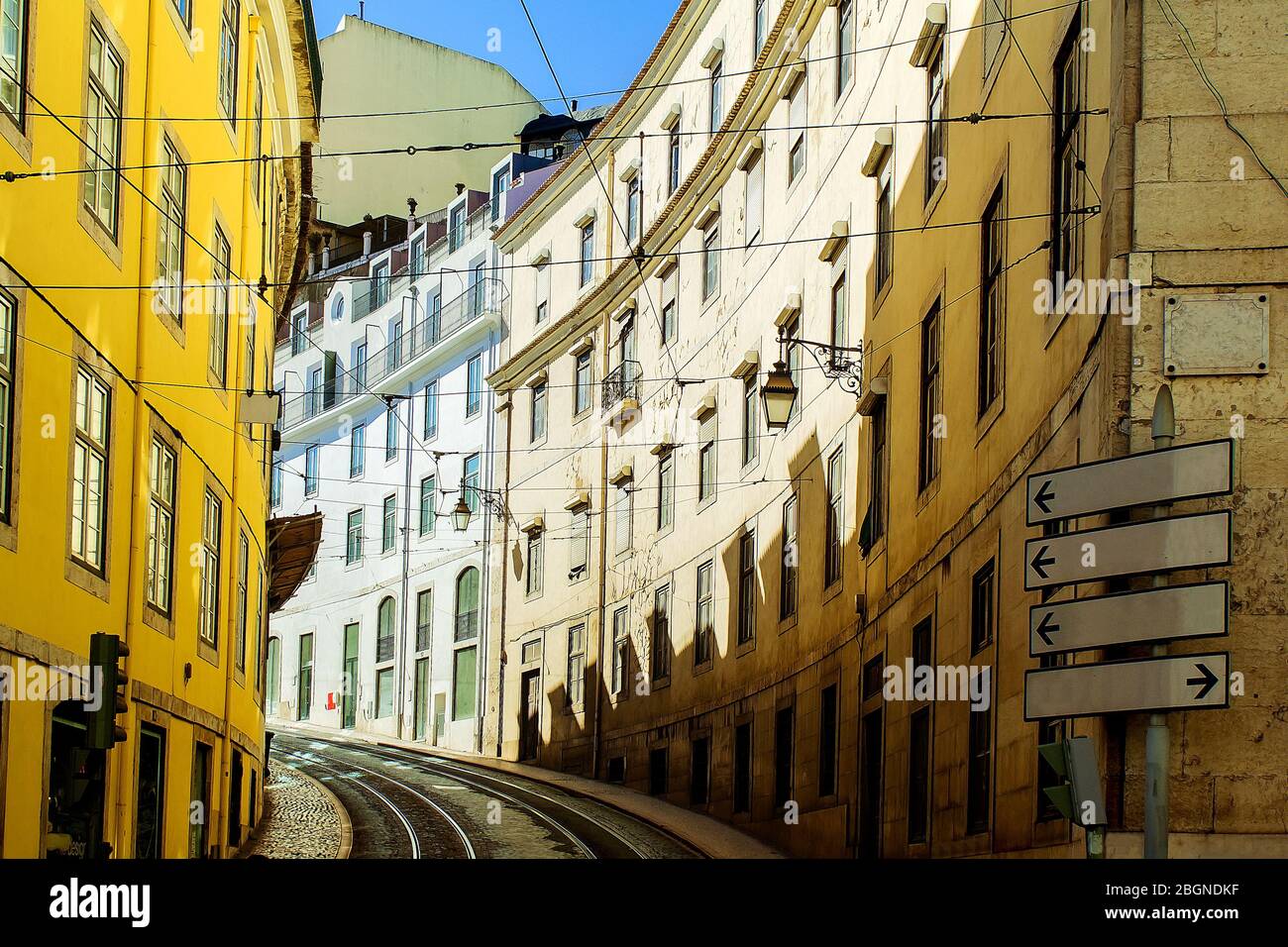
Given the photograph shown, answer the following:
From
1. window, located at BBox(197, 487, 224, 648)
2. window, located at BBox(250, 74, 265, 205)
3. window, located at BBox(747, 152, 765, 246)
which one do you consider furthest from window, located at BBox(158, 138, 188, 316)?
window, located at BBox(747, 152, 765, 246)

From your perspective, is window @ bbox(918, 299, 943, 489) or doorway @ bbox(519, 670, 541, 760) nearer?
window @ bbox(918, 299, 943, 489)

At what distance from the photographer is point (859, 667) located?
884 inches

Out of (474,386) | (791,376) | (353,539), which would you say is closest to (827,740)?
(791,376)

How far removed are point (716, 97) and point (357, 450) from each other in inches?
918

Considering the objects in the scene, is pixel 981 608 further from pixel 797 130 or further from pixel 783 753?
pixel 797 130

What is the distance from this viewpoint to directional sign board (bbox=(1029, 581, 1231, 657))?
11086 mm

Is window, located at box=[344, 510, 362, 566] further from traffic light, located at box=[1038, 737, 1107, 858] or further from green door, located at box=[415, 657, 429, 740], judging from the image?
traffic light, located at box=[1038, 737, 1107, 858]

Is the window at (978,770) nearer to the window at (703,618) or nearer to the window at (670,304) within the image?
the window at (703,618)

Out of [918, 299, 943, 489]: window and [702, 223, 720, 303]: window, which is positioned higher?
[702, 223, 720, 303]: window

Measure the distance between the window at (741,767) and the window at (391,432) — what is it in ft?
83.0

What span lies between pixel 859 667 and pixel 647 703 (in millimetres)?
11870

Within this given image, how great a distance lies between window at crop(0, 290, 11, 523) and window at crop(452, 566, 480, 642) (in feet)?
106

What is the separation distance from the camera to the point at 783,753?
2656cm

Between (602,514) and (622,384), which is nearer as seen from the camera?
(622,384)
